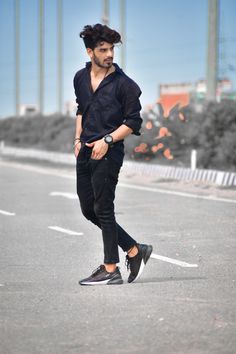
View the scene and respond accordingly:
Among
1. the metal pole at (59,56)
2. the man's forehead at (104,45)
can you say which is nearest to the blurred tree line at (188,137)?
the man's forehead at (104,45)

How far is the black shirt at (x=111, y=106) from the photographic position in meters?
7.35

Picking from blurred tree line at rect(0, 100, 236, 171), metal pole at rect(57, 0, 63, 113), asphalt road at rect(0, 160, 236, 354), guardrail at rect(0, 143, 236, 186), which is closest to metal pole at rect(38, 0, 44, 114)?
metal pole at rect(57, 0, 63, 113)

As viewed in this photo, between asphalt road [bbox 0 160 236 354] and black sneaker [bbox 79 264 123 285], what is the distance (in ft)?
0.29

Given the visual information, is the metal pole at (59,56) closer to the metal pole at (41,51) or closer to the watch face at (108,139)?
the metal pole at (41,51)

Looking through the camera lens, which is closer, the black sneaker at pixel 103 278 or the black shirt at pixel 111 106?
the black shirt at pixel 111 106

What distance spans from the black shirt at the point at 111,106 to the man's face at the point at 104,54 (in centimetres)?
11

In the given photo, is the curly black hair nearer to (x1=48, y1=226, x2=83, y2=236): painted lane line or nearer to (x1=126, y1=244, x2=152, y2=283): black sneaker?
(x1=126, y1=244, x2=152, y2=283): black sneaker

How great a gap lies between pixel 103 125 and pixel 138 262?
1.18 meters

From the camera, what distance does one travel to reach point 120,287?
7.57 meters

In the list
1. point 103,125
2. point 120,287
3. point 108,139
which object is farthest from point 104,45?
point 120,287

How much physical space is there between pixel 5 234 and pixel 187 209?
13.4 feet

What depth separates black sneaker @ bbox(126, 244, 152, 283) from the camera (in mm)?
7707

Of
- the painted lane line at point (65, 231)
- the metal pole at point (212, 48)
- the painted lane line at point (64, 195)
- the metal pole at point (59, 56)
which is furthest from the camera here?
the metal pole at point (59, 56)

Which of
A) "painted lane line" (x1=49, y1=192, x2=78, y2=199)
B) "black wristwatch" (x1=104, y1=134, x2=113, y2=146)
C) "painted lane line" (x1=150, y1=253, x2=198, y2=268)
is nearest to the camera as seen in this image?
"black wristwatch" (x1=104, y1=134, x2=113, y2=146)
